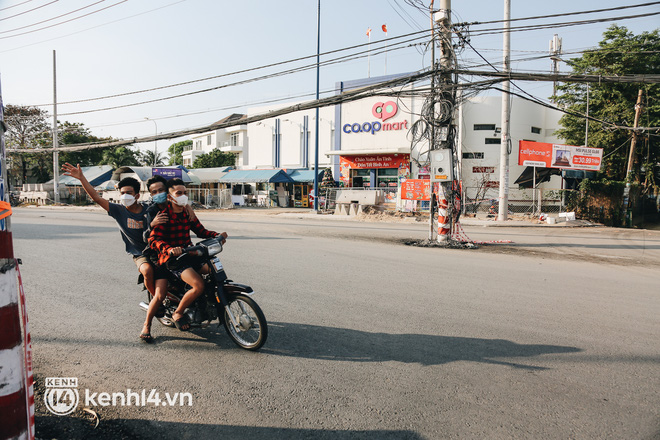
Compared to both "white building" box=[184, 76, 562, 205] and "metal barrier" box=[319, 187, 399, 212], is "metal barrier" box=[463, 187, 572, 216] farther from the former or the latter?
"metal barrier" box=[319, 187, 399, 212]

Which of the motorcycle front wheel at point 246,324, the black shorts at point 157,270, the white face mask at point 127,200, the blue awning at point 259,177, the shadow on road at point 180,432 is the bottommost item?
the shadow on road at point 180,432

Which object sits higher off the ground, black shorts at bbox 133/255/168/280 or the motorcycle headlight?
the motorcycle headlight

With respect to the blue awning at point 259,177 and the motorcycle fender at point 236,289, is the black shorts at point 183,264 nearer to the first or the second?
the motorcycle fender at point 236,289

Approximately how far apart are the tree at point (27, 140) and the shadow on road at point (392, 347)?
168 ft

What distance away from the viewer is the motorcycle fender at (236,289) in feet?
13.7

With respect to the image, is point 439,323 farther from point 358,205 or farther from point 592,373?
point 358,205

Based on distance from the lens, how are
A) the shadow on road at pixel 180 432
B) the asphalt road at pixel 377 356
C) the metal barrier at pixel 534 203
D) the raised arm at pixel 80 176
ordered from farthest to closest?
the metal barrier at pixel 534 203 → the raised arm at pixel 80 176 → the asphalt road at pixel 377 356 → the shadow on road at pixel 180 432

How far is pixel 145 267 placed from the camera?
14.5 feet

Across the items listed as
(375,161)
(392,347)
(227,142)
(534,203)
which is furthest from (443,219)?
(227,142)

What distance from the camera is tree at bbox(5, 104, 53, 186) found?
156 ft

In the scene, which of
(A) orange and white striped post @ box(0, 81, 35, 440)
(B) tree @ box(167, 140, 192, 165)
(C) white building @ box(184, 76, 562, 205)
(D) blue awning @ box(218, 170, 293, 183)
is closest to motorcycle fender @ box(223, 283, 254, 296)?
(A) orange and white striped post @ box(0, 81, 35, 440)

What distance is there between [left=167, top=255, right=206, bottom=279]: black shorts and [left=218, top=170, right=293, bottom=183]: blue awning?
104 ft

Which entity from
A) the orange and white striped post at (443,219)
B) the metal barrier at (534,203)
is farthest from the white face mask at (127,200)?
the metal barrier at (534,203)

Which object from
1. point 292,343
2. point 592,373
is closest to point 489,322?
point 592,373
